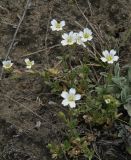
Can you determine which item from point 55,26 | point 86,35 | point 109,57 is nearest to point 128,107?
point 109,57

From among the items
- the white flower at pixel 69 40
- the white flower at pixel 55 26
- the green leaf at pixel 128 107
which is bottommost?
the green leaf at pixel 128 107

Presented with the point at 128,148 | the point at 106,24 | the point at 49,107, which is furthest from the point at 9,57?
the point at 128,148

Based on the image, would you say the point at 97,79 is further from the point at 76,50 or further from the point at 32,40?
the point at 32,40

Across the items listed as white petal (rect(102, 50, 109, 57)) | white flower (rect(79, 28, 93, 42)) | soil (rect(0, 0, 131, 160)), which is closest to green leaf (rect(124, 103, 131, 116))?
soil (rect(0, 0, 131, 160))

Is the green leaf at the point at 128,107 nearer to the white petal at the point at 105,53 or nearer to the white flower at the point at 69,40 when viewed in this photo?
the white petal at the point at 105,53

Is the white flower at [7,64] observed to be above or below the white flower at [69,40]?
below

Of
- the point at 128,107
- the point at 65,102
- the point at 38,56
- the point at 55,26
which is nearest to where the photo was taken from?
the point at 65,102

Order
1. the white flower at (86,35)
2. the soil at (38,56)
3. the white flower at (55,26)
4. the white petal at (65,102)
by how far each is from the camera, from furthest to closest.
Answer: the white flower at (55,26) < the white flower at (86,35) < the soil at (38,56) < the white petal at (65,102)

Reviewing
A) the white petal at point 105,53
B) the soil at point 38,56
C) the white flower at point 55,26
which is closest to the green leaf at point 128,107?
the soil at point 38,56

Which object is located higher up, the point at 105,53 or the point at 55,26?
the point at 55,26

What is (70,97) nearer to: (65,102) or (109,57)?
(65,102)
